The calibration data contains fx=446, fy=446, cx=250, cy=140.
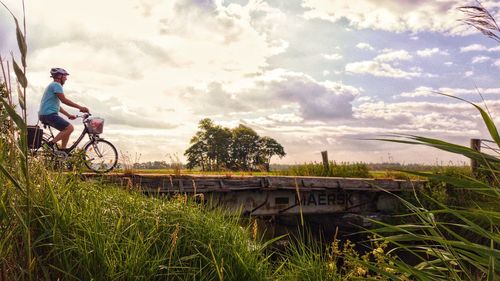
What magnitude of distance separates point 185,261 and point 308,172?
49.0 ft

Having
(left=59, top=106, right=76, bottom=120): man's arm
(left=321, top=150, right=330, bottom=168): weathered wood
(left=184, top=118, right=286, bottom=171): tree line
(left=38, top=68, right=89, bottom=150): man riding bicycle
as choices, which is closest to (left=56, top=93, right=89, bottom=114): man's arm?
(left=38, top=68, right=89, bottom=150): man riding bicycle

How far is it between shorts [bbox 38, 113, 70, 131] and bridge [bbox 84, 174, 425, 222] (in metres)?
2.38

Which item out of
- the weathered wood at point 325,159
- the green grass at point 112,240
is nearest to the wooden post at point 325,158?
the weathered wood at point 325,159

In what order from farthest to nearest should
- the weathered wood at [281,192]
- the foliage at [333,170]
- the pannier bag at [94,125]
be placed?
1. the foliage at [333,170]
2. the pannier bag at [94,125]
3. the weathered wood at [281,192]

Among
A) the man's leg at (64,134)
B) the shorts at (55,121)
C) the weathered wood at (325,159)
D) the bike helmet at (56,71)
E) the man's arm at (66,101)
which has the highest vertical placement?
the bike helmet at (56,71)

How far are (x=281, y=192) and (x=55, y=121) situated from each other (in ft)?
20.4

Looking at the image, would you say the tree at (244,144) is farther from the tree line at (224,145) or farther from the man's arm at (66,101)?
the man's arm at (66,101)

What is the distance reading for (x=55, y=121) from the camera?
10.4 metres

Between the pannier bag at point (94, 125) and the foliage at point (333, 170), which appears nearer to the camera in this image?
the pannier bag at point (94, 125)

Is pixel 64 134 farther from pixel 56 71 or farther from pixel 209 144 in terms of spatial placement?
pixel 209 144

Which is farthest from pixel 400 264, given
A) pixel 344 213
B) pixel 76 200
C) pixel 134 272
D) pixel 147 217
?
pixel 344 213

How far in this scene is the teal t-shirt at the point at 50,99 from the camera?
10.2 meters

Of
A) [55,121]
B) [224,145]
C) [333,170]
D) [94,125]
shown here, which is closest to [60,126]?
[55,121]

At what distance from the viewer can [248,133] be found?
1689 inches
